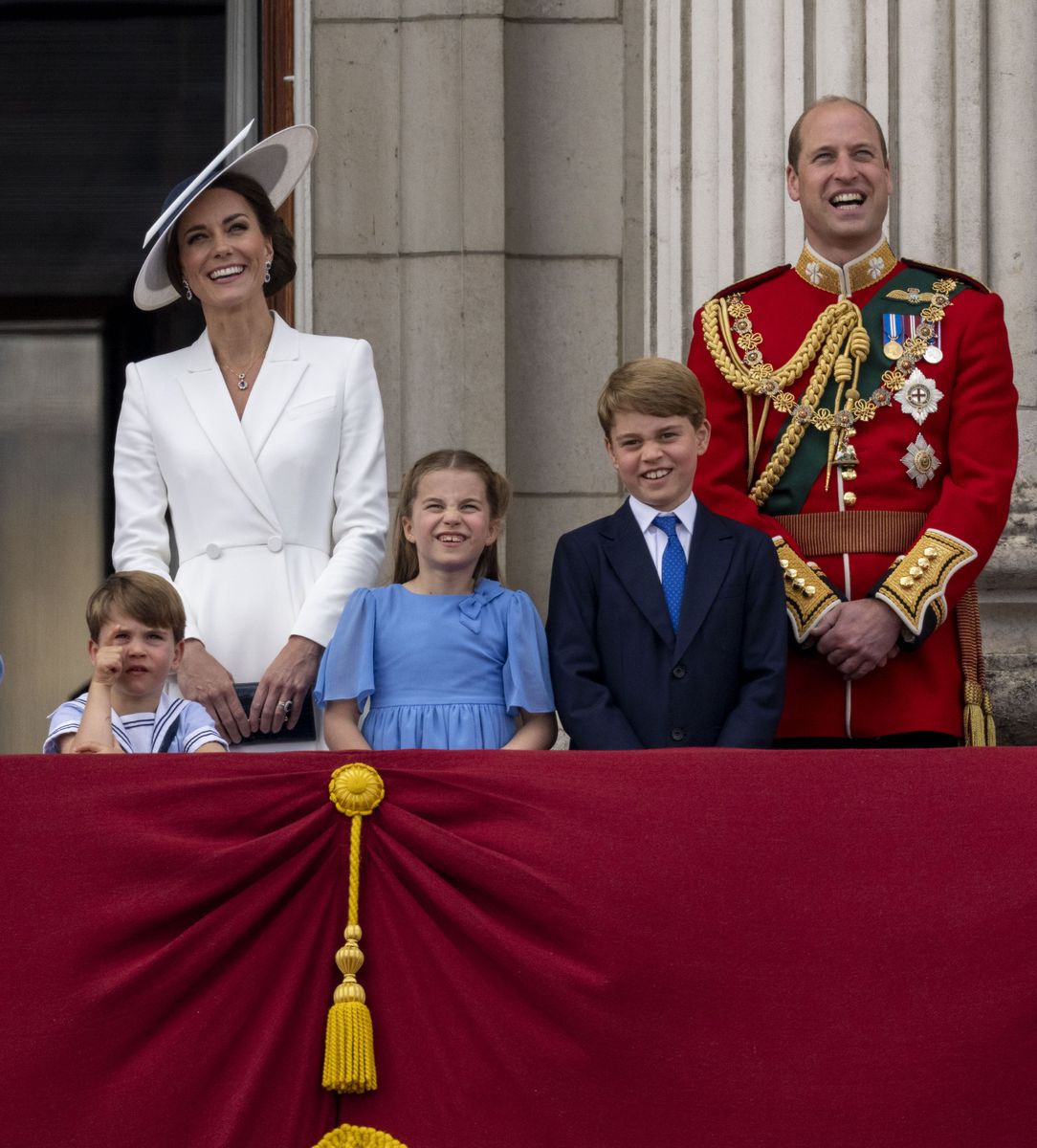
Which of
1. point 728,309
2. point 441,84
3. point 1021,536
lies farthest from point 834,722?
point 441,84

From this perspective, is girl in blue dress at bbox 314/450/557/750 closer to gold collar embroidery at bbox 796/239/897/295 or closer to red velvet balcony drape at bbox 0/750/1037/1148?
red velvet balcony drape at bbox 0/750/1037/1148

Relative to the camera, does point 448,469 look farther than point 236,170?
No

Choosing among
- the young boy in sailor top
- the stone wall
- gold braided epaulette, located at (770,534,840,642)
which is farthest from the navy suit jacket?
the stone wall

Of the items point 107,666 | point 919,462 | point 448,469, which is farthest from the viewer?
point 919,462

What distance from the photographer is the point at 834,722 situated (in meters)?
3.81

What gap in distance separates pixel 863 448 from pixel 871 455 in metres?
0.02

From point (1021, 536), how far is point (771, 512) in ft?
3.61

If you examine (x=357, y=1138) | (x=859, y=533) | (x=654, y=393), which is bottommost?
(x=357, y=1138)

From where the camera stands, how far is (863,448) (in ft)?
12.9

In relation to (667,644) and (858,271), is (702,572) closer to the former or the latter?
(667,644)

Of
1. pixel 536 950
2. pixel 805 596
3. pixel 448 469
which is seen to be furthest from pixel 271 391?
pixel 536 950

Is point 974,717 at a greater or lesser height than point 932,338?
lesser

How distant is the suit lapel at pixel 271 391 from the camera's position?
3967 mm

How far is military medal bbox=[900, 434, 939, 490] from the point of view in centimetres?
389
